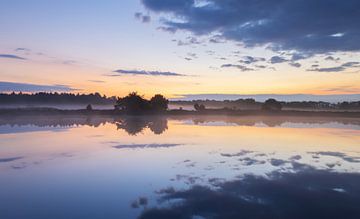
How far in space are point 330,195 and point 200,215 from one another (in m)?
3.87

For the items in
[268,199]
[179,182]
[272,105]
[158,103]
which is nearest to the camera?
[268,199]

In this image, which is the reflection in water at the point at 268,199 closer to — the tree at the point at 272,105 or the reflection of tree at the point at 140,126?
the reflection of tree at the point at 140,126

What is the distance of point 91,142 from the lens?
20.1 m

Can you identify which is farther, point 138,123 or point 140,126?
point 138,123

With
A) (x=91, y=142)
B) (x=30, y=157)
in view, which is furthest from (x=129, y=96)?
(x=30, y=157)

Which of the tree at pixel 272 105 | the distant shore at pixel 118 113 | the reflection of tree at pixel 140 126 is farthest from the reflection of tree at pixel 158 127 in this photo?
the tree at pixel 272 105

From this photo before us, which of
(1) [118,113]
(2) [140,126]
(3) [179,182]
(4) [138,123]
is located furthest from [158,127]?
(1) [118,113]

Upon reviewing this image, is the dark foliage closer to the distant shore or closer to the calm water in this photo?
the distant shore

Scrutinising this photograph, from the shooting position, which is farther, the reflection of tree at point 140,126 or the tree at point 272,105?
the tree at point 272,105

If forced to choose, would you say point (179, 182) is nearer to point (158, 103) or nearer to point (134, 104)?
point (134, 104)

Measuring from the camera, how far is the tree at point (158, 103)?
2217 inches

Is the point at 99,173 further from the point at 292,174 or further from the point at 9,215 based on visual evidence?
the point at 292,174

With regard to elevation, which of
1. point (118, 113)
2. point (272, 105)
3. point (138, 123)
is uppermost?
point (272, 105)

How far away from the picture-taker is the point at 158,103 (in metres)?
57.1
